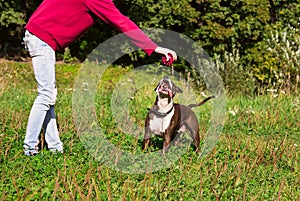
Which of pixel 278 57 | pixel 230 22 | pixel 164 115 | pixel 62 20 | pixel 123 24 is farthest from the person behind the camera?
pixel 230 22

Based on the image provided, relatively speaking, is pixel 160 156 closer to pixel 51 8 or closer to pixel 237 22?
pixel 51 8

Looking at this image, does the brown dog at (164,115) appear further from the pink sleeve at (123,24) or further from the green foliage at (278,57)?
the green foliage at (278,57)

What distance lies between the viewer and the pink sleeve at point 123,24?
4238 millimetres

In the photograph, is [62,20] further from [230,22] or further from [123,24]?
[230,22]

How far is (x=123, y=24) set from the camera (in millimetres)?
4277

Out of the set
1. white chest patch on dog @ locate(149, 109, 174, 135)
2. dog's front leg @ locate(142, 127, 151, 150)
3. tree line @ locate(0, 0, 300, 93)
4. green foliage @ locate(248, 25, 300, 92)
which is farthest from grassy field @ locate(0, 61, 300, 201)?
tree line @ locate(0, 0, 300, 93)

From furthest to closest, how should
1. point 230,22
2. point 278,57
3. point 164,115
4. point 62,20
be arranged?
point 230,22 < point 278,57 < point 164,115 < point 62,20

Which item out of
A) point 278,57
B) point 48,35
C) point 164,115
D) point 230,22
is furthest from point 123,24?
point 230,22

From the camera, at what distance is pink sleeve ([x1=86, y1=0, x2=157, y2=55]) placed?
4238 millimetres

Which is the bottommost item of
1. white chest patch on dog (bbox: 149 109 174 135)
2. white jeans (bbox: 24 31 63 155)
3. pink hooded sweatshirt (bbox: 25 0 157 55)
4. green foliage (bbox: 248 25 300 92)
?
green foliage (bbox: 248 25 300 92)

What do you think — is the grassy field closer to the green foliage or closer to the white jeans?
the white jeans

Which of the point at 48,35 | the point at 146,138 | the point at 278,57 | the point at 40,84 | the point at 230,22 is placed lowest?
the point at 278,57

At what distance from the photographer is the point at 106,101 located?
26.7 ft

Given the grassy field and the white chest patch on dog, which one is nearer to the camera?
the grassy field
